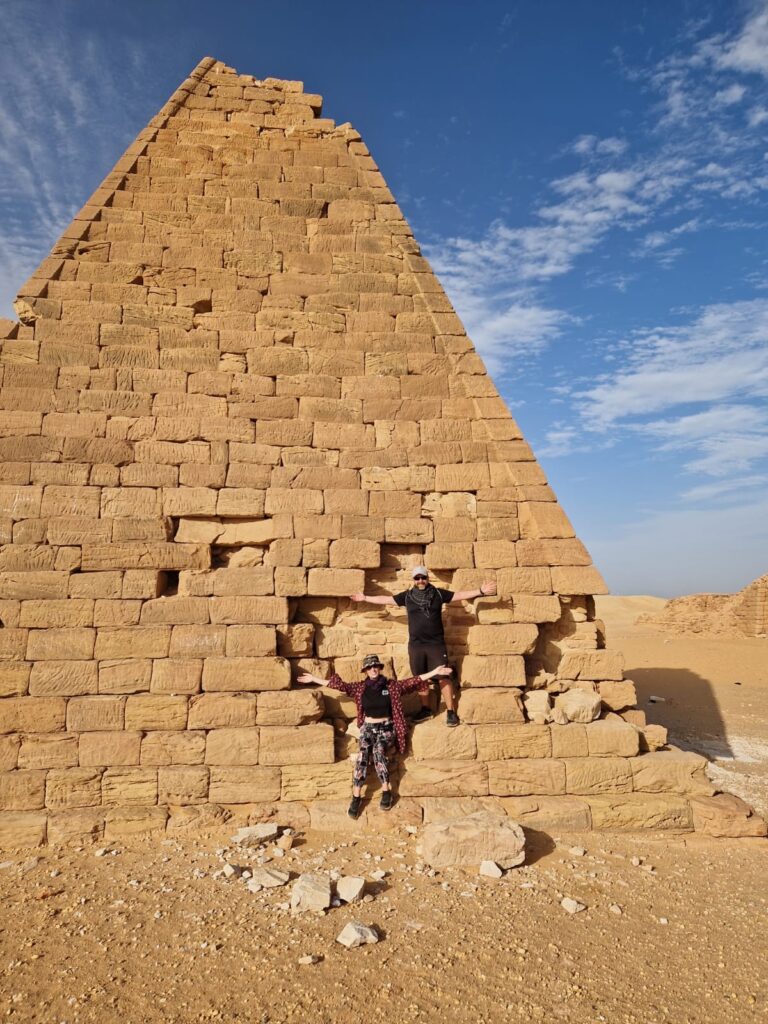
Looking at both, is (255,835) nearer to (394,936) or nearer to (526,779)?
(394,936)

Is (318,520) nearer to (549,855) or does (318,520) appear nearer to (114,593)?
(114,593)

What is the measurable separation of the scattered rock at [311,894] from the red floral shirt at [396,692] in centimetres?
173

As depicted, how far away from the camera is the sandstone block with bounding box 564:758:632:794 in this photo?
6.04 m

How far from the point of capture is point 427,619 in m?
6.32

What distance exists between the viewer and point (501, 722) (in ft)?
20.7

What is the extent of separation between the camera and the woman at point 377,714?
18.9 ft

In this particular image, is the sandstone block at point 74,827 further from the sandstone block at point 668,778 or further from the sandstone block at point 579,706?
the sandstone block at point 668,778

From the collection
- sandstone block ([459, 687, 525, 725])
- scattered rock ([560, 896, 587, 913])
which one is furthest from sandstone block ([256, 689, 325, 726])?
scattered rock ([560, 896, 587, 913])

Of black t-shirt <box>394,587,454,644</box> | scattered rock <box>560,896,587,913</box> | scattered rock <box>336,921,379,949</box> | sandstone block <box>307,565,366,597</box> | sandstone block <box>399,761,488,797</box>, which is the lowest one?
scattered rock <box>560,896,587,913</box>

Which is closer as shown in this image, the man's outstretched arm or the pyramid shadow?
the man's outstretched arm

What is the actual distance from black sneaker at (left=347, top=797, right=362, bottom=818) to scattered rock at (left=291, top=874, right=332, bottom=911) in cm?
108

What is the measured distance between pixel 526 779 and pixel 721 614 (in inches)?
749

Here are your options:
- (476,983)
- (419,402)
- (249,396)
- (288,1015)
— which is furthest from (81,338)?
(476,983)

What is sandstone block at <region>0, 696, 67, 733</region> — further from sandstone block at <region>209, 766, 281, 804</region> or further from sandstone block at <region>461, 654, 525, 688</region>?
sandstone block at <region>461, 654, 525, 688</region>
